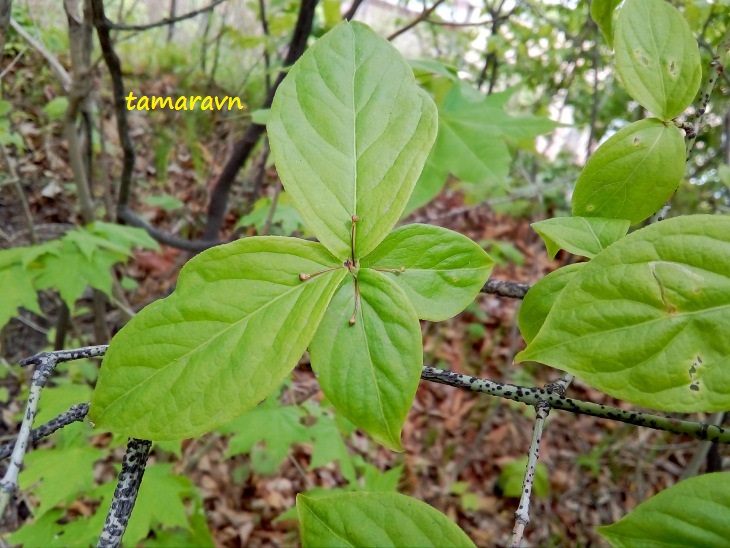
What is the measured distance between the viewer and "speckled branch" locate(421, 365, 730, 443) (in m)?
0.48

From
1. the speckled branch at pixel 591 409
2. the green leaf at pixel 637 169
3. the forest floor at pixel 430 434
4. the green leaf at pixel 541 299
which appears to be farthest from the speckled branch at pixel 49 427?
the forest floor at pixel 430 434

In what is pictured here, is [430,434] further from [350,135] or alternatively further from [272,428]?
[350,135]

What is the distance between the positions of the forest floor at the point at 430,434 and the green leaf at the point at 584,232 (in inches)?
65.0

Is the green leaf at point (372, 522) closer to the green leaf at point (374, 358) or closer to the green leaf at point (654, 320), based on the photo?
the green leaf at point (374, 358)

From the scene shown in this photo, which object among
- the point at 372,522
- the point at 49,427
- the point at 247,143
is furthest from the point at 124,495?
the point at 247,143

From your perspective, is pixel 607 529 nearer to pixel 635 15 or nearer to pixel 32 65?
pixel 635 15

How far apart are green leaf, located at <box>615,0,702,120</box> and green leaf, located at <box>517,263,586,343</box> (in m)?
0.21

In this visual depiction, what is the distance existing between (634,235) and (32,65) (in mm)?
4406

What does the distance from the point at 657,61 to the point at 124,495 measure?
0.72 m

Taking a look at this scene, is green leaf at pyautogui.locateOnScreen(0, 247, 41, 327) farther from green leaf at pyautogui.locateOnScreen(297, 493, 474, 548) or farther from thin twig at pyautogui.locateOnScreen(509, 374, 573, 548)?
thin twig at pyautogui.locateOnScreen(509, 374, 573, 548)

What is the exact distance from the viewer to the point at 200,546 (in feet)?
4.84

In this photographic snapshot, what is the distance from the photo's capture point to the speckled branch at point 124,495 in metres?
0.45

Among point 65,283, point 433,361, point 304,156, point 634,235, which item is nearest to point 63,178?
point 65,283

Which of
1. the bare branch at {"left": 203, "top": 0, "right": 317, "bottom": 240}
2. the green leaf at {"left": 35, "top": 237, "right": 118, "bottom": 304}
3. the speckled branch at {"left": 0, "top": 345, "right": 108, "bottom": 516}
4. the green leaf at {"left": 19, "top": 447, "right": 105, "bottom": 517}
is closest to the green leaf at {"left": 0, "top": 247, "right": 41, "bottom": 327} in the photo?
the green leaf at {"left": 35, "top": 237, "right": 118, "bottom": 304}
